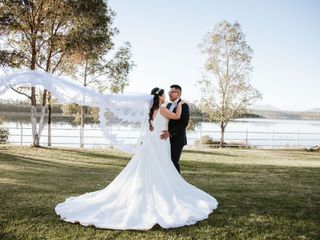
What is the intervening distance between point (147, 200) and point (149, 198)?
72mm

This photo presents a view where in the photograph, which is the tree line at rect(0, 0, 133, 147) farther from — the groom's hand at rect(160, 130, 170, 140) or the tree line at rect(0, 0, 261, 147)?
the groom's hand at rect(160, 130, 170, 140)

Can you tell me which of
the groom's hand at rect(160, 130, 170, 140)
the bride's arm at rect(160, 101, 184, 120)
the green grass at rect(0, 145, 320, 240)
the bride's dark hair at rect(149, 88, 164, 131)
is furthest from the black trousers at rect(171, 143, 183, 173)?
the green grass at rect(0, 145, 320, 240)

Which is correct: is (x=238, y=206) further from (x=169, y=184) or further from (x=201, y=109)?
(x=201, y=109)

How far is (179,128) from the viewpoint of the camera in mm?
8133

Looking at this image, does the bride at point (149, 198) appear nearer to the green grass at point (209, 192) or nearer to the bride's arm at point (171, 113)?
the bride's arm at point (171, 113)

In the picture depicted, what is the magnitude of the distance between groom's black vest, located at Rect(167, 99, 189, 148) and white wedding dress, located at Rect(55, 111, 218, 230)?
0.90 feet

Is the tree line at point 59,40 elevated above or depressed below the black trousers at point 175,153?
above

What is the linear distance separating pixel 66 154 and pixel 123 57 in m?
9.42

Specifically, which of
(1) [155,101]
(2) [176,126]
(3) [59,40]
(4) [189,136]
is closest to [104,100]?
(1) [155,101]

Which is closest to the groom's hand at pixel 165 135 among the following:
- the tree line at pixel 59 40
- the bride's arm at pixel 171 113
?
the bride's arm at pixel 171 113

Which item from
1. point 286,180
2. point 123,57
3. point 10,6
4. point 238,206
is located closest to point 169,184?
point 238,206

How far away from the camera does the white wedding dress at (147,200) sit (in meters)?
6.42

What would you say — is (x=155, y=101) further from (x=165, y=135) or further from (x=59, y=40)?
(x=59, y=40)

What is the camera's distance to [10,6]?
19.0 meters
